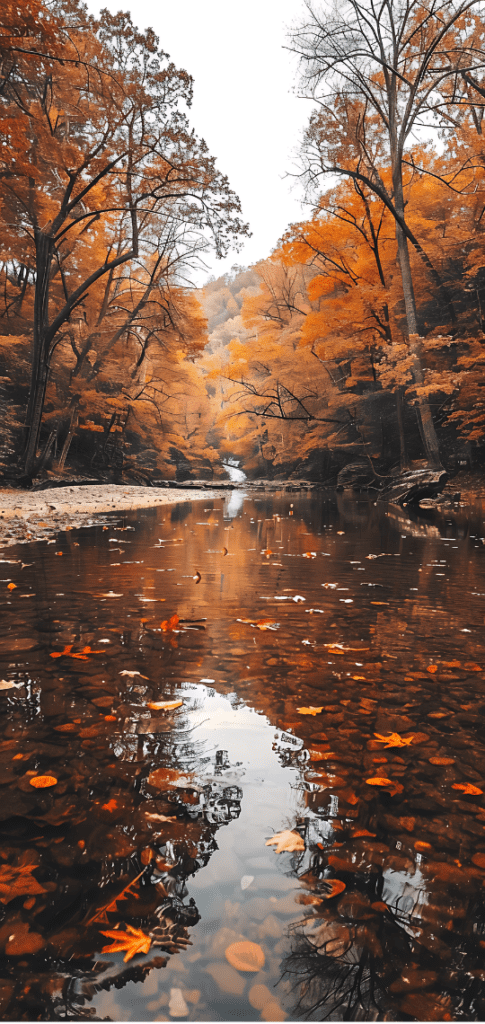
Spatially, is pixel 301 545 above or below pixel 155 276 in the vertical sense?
below

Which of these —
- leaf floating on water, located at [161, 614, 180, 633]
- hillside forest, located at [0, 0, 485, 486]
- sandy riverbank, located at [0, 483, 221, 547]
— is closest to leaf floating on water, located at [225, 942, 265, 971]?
leaf floating on water, located at [161, 614, 180, 633]

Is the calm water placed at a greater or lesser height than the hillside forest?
lesser

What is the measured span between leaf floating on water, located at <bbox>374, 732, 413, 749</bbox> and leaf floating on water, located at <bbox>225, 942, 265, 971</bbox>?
2.58 feet

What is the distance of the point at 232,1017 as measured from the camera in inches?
30.3

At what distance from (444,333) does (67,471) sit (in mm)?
15533

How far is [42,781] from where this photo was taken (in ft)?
4.36

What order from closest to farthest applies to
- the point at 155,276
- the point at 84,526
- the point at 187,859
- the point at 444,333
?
the point at 187,859, the point at 84,526, the point at 444,333, the point at 155,276

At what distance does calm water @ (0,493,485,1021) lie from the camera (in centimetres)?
82

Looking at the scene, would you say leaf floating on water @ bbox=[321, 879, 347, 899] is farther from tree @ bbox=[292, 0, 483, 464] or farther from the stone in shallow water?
tree @ bbox=[292, 0, 483, 464]

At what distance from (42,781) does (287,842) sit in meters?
0.64

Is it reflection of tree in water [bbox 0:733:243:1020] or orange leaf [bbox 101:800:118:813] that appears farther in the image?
orange leaf [bbox 101:800:118:813]

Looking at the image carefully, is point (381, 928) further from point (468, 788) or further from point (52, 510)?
point (52, 510)

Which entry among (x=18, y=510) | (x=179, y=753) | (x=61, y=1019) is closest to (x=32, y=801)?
(x=179, y=753)

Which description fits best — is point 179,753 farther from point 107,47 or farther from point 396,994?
point 107,47
